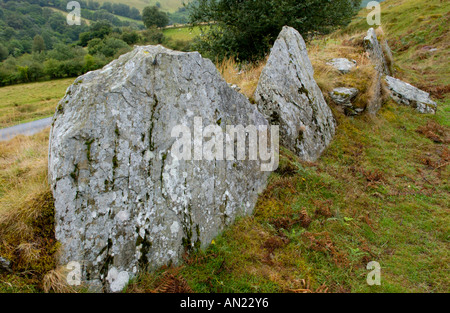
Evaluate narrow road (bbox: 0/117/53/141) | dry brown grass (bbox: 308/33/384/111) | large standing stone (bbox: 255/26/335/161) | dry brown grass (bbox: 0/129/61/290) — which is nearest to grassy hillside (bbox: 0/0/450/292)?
dry brown grass (bbox: 0/129/61/290)

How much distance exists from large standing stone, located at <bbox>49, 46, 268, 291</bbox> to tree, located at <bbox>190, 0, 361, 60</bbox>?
9282mm

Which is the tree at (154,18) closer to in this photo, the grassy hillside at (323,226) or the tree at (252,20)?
the tree at (252,20)

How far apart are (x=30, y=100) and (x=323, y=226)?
172ft

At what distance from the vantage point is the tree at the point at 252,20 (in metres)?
12.8

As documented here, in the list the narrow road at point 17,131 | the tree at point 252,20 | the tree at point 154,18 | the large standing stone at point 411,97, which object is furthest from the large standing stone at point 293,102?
the tree at point 154,18

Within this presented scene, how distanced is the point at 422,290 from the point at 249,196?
3512 mm

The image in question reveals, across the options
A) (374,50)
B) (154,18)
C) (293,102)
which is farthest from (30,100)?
(154,18)

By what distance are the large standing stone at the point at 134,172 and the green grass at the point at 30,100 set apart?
939 inches

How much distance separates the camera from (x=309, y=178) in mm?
6723

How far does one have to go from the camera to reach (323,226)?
17.8 feet

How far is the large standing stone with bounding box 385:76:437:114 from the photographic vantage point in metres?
11.7

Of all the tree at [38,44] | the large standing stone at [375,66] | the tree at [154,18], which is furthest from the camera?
the tree at [38,44]

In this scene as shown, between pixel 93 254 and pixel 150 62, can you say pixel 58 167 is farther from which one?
pixel 150 62
